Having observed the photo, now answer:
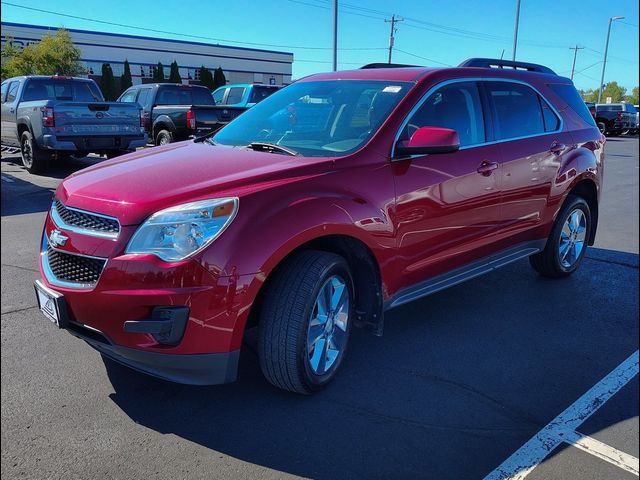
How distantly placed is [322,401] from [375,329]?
1.99 feet

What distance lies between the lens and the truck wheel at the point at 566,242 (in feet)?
16.6

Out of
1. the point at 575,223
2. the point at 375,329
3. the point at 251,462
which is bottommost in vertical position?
the point at 251,462

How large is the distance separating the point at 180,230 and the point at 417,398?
164 cm

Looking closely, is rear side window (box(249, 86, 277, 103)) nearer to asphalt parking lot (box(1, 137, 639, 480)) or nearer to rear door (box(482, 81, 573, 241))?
rear door (box(482, 81, 573, 241))

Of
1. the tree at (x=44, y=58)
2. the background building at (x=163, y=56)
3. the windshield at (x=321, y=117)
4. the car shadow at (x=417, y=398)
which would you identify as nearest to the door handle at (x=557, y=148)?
the car shadow at (x=417, y=398)

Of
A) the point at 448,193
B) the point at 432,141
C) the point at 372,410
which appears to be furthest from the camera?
the point at 448,193

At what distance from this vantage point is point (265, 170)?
Result: 3020mm

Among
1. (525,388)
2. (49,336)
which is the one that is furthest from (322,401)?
(49,336)

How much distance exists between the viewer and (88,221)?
2811 millimetres

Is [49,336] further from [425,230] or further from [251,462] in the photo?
[425,230]

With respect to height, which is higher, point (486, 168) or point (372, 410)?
point (486, 168)

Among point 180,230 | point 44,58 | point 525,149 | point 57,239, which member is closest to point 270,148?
point 180,230

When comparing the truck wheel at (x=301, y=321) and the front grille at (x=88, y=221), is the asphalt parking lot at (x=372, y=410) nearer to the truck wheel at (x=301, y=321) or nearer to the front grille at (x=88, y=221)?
the truck wheel at (x=301, y=321)

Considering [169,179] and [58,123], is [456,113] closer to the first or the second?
[169,179]
